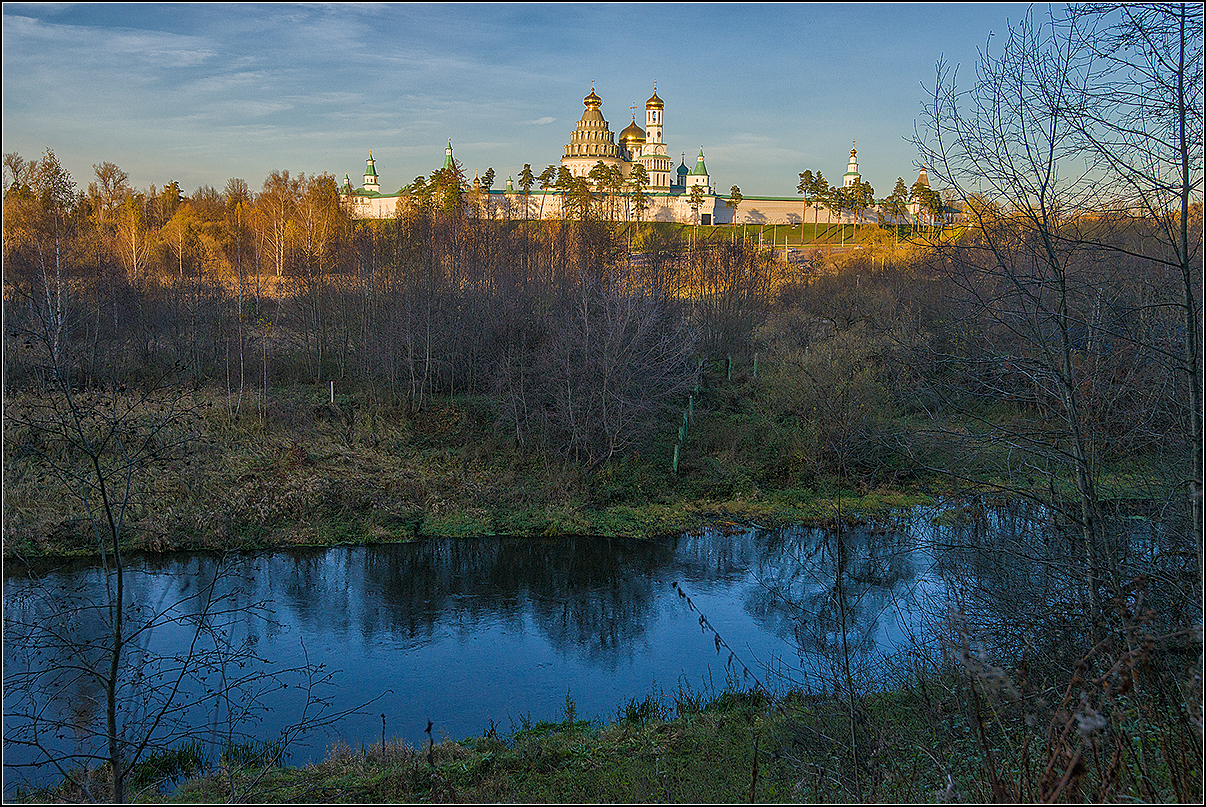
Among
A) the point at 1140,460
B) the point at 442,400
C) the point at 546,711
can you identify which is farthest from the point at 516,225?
the point at 1140,460

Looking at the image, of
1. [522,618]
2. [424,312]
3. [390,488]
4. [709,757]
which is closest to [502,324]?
[424,312]

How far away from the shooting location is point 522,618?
12734 mm

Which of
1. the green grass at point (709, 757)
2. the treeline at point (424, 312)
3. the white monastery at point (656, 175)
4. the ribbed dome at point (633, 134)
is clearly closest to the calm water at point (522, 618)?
the green grass at point (709, 757)

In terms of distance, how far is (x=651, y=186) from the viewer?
92.6 meters

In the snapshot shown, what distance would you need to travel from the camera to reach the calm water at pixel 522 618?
9102 millimetres

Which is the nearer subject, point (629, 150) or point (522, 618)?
point (522, 618)

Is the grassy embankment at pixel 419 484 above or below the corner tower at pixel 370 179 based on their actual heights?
below

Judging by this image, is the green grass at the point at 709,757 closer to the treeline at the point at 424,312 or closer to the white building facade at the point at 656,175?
the treeline at the point at 424,312

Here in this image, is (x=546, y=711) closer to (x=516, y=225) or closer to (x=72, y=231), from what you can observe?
(x=72, y=231)

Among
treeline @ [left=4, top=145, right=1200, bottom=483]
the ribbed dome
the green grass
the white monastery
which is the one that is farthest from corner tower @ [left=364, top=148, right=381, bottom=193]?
the green grass

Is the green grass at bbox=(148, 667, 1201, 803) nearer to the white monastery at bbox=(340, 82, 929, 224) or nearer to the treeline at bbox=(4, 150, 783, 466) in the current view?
the treeline at bbox=(4, 150, 783, 466)

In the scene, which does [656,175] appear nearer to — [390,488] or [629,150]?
[629,150]

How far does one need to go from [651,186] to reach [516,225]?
6270 centimetres

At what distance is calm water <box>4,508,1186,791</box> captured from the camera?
29.9 feet
